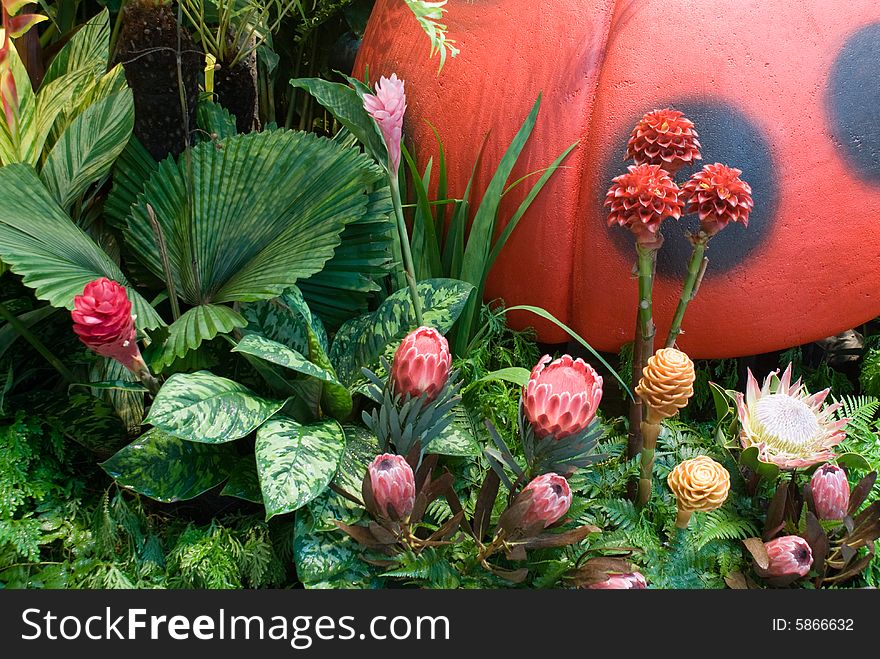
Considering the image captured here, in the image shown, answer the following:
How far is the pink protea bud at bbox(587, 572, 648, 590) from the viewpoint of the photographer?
2.87 feet

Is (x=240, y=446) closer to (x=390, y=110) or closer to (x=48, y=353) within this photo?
(x=48, y=353)

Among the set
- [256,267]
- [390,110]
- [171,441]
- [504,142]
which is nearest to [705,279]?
[504,142]

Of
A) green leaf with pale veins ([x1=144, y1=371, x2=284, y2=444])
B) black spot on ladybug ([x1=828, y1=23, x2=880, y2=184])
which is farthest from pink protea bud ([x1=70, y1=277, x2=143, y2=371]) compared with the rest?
black spot on ladybug ([x1=828, y1=23, x2=880, y2=184])

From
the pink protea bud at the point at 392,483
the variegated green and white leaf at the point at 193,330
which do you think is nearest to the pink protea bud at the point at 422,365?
the pink protea bud at the point at 392,483

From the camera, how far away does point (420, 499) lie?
903 millimetres

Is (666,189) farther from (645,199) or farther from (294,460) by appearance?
(294,460)

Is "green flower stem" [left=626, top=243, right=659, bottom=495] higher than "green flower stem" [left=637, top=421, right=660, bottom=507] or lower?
higher

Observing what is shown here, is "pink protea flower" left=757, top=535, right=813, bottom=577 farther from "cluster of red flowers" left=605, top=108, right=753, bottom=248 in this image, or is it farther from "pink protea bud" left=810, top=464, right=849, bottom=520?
"cluster of red flowers" left=605, top=108, right=753, bottom=248

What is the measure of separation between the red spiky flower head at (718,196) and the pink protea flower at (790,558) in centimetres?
37

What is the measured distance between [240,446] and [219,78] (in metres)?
0.57

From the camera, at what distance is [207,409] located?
2.92 feet

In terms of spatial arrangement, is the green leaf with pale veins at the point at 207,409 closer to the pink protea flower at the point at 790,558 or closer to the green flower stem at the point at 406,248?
the green flower stem at the point at 406,248

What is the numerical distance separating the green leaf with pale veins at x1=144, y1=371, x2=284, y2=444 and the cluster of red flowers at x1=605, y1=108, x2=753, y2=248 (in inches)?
18.1

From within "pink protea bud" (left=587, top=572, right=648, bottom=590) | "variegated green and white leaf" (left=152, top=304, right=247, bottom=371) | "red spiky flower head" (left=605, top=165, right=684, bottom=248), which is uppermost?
"red spiky flower head" (left=605, top=165, right=684, bottom=248)
